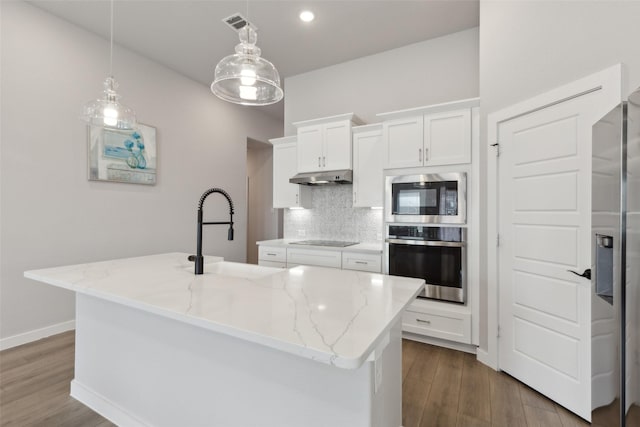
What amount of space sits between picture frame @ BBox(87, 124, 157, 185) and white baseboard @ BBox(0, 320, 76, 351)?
5.28ft

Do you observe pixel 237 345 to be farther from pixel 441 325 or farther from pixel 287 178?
pixel 287 178

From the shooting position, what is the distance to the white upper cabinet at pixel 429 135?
282 centimetres

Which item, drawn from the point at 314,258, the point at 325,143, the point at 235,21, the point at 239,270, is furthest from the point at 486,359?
the point at 235,21

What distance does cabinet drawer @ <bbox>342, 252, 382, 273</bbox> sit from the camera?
10.5 feet

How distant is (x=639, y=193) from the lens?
3.22ft

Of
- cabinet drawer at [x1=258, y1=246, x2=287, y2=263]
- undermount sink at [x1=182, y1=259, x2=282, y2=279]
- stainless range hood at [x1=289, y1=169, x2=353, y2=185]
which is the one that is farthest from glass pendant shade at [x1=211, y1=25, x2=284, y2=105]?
cabinet drawer at [x1=258, y1=246, x2=287, y2=263]

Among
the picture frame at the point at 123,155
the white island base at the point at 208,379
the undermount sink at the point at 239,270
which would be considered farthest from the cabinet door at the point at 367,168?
the picture frame at the point at 123,155

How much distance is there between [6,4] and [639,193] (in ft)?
15.5

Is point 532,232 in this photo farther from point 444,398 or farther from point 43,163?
point 43,163

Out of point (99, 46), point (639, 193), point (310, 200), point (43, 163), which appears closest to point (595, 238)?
point (639, 193)

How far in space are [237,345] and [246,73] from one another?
1.45m

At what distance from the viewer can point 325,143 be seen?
3.70m

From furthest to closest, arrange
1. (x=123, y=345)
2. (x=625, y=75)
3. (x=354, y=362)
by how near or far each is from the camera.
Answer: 1. (x=123, y=345)
2. (x=625, y=75)
3. (x=354, y=362)

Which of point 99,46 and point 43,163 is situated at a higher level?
point 99,46
